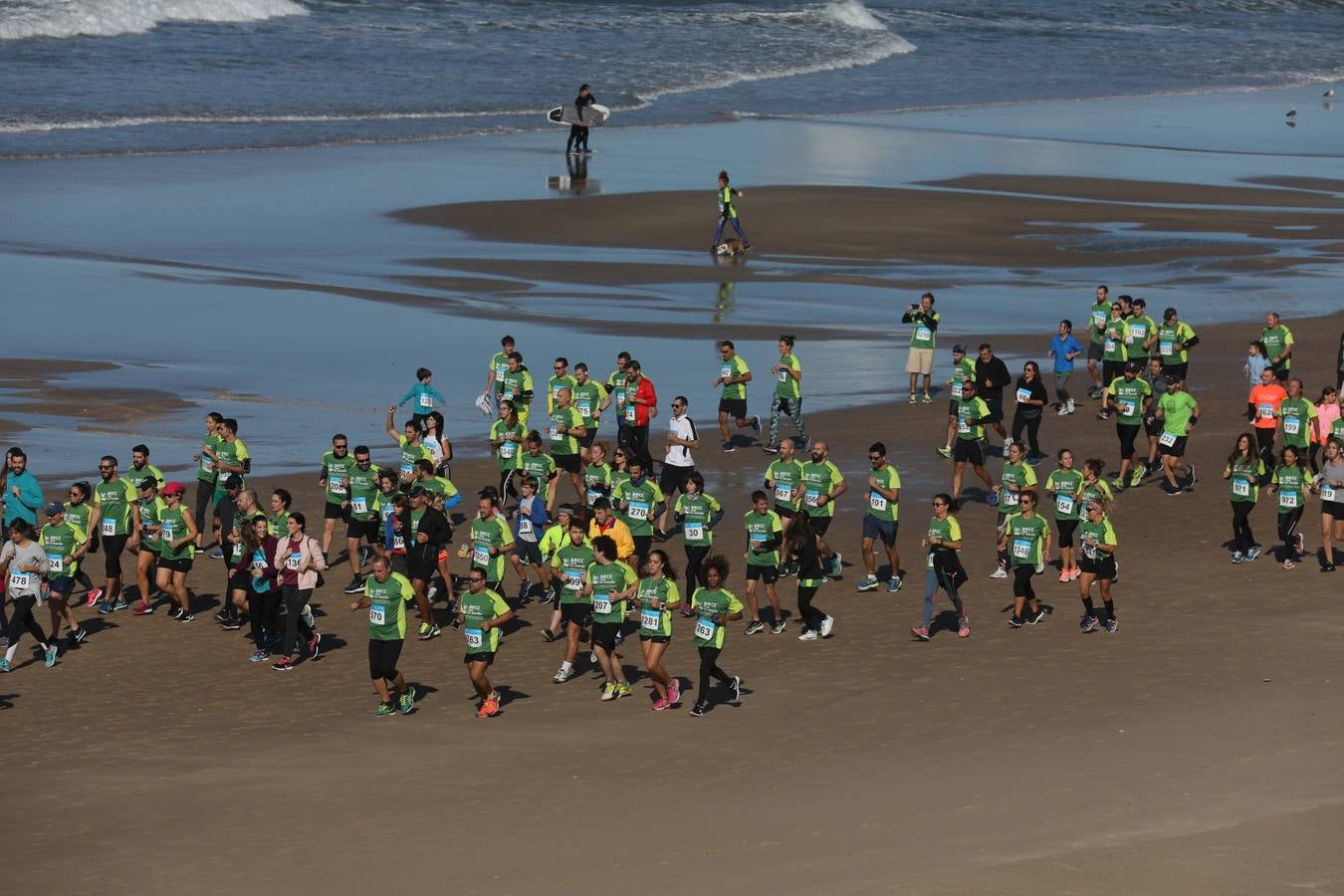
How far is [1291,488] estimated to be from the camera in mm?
18562

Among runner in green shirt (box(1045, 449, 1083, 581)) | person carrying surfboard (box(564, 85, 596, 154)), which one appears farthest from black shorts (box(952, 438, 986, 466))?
person carrying surfboard (box(564, 85, 596, 154))

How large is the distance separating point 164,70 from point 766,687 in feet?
167

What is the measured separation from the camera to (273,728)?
15.3 metres

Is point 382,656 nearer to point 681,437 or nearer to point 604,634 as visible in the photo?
point 604,634

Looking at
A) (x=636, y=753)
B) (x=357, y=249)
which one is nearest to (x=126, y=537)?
(x=636, y=753)

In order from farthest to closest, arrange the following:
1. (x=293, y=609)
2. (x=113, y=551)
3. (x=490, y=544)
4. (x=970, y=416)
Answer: (x=970, y=416) < (x=113, y=551) < (x=293, y=609) < (x=490, y=544)

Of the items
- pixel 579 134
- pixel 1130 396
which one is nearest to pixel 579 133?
pixel 579 134

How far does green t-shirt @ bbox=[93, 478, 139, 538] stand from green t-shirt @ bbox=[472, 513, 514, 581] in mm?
3593

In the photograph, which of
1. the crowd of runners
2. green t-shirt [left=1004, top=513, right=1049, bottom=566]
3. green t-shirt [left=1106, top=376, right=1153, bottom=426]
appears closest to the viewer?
the crowd of runners

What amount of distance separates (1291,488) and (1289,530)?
49cm

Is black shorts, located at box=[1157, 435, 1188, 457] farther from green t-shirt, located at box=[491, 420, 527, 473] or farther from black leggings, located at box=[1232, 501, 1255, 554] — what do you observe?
green t-shirt, located at box=[491, 420, 527, 473]

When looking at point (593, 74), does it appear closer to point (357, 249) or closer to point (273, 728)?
point (357, 249)

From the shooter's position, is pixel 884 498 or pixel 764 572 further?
pixel 884 498

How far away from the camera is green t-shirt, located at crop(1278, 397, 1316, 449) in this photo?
20469 millimetres
